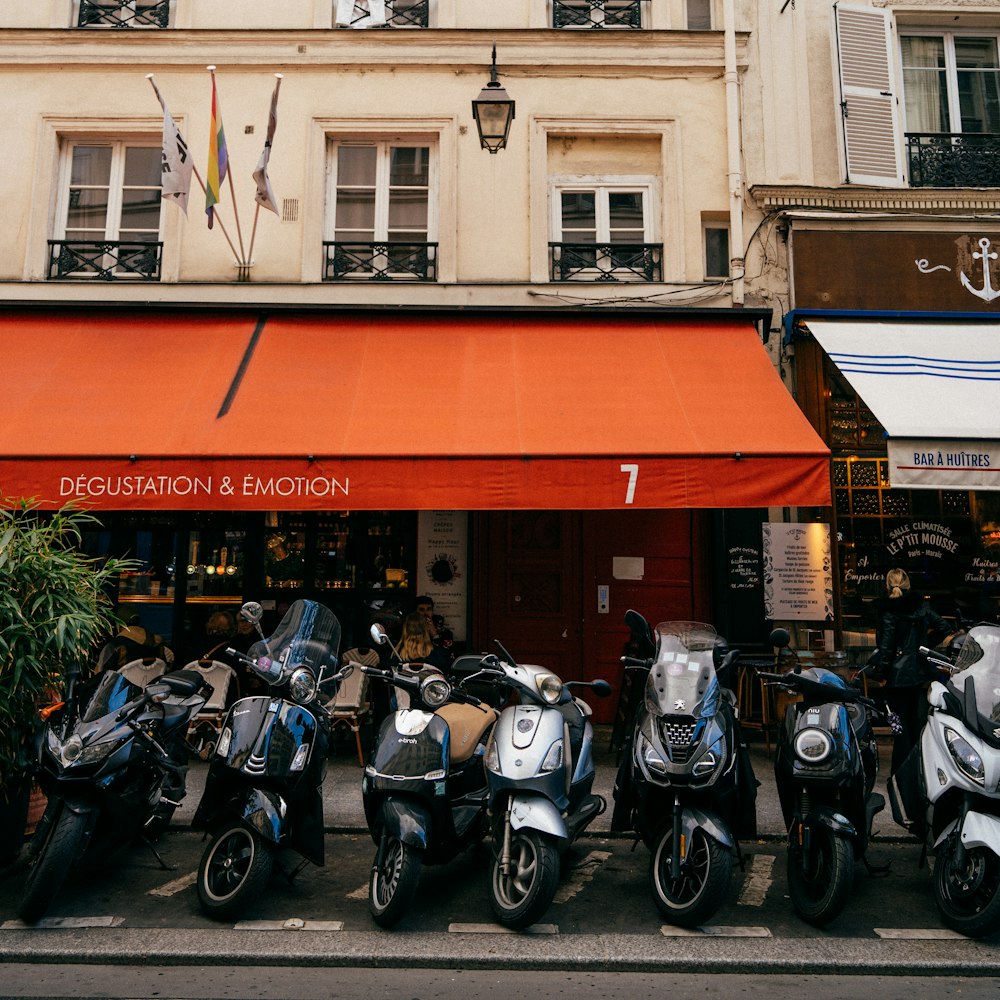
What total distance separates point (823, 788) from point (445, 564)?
18.0 feet

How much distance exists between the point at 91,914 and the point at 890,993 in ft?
12.8

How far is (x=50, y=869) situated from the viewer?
A: 13.5 ft

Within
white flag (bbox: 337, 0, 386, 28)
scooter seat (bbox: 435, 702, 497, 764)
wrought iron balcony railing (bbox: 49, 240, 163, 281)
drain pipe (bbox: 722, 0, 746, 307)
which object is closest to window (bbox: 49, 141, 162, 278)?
wrought iron balcony railing (bbox: 49, 240, 163, 281)

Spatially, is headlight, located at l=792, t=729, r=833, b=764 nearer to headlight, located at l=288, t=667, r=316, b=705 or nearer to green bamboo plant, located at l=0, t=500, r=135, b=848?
headlight, located at l=288, t=667, r=316, b=705

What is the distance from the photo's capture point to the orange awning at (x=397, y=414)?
6730mm

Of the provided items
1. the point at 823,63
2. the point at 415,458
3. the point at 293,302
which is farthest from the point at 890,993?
the point at 823,63

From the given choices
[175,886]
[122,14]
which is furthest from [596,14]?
[175,886]


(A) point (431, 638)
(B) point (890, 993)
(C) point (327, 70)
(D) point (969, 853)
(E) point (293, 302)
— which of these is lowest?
(B) point (890, 993)

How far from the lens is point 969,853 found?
4176mm

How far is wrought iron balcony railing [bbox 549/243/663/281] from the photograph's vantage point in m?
9.34

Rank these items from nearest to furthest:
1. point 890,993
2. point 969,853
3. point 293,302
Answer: point 890,993 → point 969,853 → point 293,302

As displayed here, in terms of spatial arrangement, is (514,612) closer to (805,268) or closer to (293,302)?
(293,302)

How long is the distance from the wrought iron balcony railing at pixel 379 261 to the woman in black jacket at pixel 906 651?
18.8ft

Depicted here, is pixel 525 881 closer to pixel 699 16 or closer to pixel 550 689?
pixel 550 689
